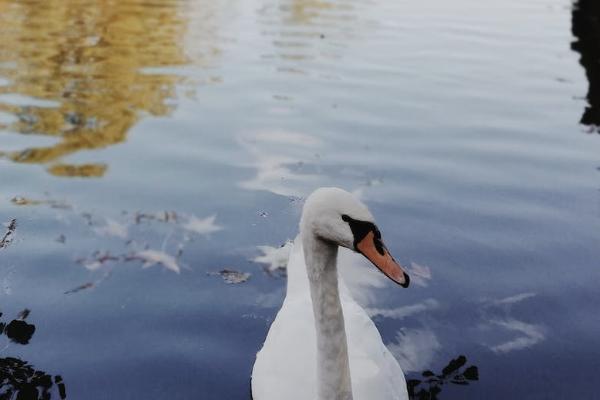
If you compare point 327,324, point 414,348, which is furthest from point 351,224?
point 414,348

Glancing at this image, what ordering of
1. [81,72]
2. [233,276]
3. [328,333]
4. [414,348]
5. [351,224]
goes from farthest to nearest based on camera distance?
[81,72]
[233,276]
[414,348]
[328,333]
[351,224]

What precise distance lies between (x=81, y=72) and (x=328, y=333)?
32.9 feet

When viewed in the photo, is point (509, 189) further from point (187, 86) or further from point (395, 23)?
point (395, 23)

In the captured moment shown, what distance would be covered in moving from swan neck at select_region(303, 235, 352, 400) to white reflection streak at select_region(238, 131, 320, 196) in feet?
12.9

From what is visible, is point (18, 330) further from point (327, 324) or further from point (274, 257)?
point (327, 324)

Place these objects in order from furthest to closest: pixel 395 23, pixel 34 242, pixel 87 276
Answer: pixel 395 23 < pixel 34 242 < pixel 87 276

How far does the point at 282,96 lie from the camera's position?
11609 mm

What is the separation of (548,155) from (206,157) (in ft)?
14.0

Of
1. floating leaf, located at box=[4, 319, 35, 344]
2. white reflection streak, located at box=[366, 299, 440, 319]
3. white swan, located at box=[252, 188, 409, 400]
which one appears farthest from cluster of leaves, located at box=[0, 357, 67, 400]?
white reflection streak, located at box=[366, 299, 440, 319]

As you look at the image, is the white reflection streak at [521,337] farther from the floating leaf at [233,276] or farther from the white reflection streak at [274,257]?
the floating leaf at [233,276]

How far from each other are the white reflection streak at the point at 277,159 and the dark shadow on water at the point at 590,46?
4336 millimetres

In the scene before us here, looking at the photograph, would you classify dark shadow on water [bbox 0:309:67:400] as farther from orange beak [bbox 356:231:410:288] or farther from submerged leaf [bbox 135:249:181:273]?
orange beak [bbox 356:231:410:288]

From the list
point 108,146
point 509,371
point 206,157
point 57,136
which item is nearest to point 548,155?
point 206,157

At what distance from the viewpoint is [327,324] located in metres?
3.78
